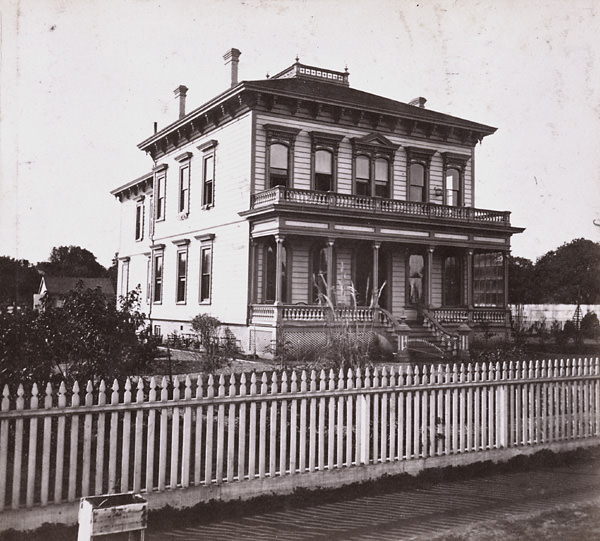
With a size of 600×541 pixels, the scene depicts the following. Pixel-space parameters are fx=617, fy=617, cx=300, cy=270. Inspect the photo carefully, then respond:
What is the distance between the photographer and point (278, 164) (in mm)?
23422

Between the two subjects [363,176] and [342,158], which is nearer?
[342,158]

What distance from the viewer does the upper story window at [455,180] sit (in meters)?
27.4

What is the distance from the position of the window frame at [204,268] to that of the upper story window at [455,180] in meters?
10.6

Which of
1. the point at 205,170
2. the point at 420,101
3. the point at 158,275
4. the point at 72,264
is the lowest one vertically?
the point at 158,275

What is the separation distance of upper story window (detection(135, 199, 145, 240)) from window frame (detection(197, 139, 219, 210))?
1153cm

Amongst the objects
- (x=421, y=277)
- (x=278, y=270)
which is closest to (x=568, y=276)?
(x=421, y=277)

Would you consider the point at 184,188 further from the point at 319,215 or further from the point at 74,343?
the point at 74,343

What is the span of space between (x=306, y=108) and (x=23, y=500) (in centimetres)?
1983

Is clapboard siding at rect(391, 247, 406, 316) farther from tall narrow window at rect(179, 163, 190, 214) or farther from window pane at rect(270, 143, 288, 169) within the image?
tall narrow window at rect(179, 163, 190, 214)

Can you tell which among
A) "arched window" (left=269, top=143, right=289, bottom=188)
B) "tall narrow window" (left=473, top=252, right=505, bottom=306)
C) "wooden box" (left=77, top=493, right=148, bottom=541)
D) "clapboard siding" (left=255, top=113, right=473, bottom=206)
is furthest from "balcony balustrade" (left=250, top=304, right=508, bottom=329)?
"tall narrow window" (left=473, top=252, right=505, bottom=306)

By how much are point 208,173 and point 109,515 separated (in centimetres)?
2253

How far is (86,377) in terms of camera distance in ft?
25.5

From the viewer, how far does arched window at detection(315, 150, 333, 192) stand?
24297mm

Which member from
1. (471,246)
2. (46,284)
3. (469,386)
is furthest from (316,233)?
(46,284)
